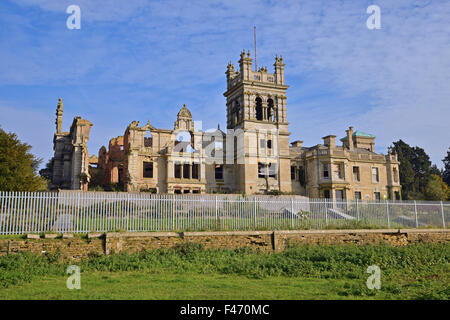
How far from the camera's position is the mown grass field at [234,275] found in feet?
30.6

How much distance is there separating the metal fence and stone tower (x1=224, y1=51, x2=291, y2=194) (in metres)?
21.4

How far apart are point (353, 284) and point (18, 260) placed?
996 centimetres

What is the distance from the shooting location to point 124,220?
15555 mm

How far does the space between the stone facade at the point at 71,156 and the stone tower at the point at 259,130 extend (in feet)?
49.8

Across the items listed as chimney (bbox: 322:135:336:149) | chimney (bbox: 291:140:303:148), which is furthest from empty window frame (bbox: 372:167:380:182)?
chimney (bbox: 291:140:303:148)

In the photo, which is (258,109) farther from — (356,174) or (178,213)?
(178,213)

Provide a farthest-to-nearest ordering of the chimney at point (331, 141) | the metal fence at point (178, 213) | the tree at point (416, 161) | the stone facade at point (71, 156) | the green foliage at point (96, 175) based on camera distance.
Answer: the tree at point (416, 161), the chimney at point (331, 141), the green foliage at point (96, 175), the stone facade at point (71, 156), the metal fence at point (178, 213)

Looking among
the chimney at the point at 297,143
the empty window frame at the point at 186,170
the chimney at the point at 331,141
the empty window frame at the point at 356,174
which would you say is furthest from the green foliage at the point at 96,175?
the empty window frame at the point at 356,174

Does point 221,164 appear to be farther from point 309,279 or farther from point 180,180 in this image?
point 309,279

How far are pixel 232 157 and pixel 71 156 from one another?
1681 cm

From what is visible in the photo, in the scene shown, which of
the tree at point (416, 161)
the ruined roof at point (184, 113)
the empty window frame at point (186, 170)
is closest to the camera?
the empty window frame at point (186, 170)

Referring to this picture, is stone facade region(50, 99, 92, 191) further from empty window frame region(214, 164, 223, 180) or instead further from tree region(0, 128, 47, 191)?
empty window frame region(214, 164, 223, 180)

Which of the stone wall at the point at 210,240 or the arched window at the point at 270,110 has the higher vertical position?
the arched window at the point at 270,110

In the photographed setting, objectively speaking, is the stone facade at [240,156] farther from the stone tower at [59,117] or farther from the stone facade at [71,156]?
the stone tower at [59,117]
